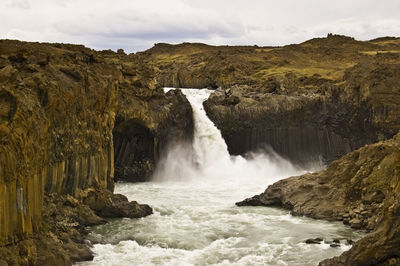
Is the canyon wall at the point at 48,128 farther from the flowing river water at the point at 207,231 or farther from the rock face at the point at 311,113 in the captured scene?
the rock face at the point at 311,113

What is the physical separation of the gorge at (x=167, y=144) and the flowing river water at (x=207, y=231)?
18 cm

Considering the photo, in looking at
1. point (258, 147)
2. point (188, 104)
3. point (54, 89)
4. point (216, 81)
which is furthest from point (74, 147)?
point (216, 81)

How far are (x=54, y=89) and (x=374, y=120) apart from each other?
30.6 m

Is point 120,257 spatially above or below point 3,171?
below

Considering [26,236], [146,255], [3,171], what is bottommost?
[146,255]

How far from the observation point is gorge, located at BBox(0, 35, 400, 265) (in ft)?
57.4

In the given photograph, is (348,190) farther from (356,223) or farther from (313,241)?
(313,241)

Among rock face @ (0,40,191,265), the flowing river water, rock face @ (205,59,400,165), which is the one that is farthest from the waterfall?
rock face @ (0,40,191,265)

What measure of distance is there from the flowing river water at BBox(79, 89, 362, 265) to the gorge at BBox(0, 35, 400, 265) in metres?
0.18

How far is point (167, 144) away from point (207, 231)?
17482 millimetres

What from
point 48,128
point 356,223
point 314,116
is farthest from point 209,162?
point 48,128

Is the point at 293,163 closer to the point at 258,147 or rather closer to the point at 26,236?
the point at 258,147

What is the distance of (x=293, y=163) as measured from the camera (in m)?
46.1

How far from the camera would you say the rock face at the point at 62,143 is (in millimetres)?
16906
